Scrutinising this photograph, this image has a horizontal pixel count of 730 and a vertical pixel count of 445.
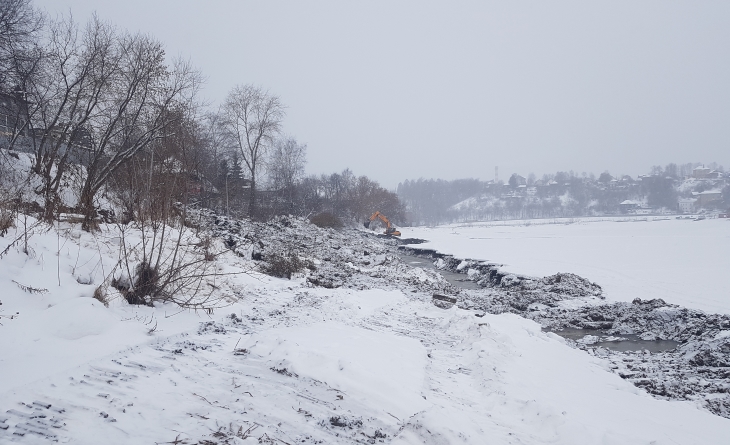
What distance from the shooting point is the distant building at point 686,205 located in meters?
111

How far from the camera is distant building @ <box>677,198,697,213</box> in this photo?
110969 mm

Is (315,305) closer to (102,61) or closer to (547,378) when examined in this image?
(547,378)

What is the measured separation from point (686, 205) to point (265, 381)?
144743 millimetres

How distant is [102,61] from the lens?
12.4m

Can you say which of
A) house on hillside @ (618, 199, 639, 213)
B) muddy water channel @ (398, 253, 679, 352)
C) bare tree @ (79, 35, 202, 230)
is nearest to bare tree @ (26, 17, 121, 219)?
bare tree @ (79, 35, 202, 230)

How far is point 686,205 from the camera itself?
115062 millimetres

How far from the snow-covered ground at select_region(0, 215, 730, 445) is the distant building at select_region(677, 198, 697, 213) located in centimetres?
13488

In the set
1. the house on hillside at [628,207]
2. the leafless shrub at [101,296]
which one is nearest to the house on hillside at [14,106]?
the leafless shrub at [101,296]

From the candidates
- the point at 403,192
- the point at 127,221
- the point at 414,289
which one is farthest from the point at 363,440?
the point at 403,192

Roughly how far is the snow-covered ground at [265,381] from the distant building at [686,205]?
13488 centimetres

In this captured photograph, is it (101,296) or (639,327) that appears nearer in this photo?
(101,296)

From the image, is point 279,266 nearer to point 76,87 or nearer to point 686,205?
point 76,87

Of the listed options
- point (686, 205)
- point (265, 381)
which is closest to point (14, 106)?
point (265, 381)

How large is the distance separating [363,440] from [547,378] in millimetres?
3509
